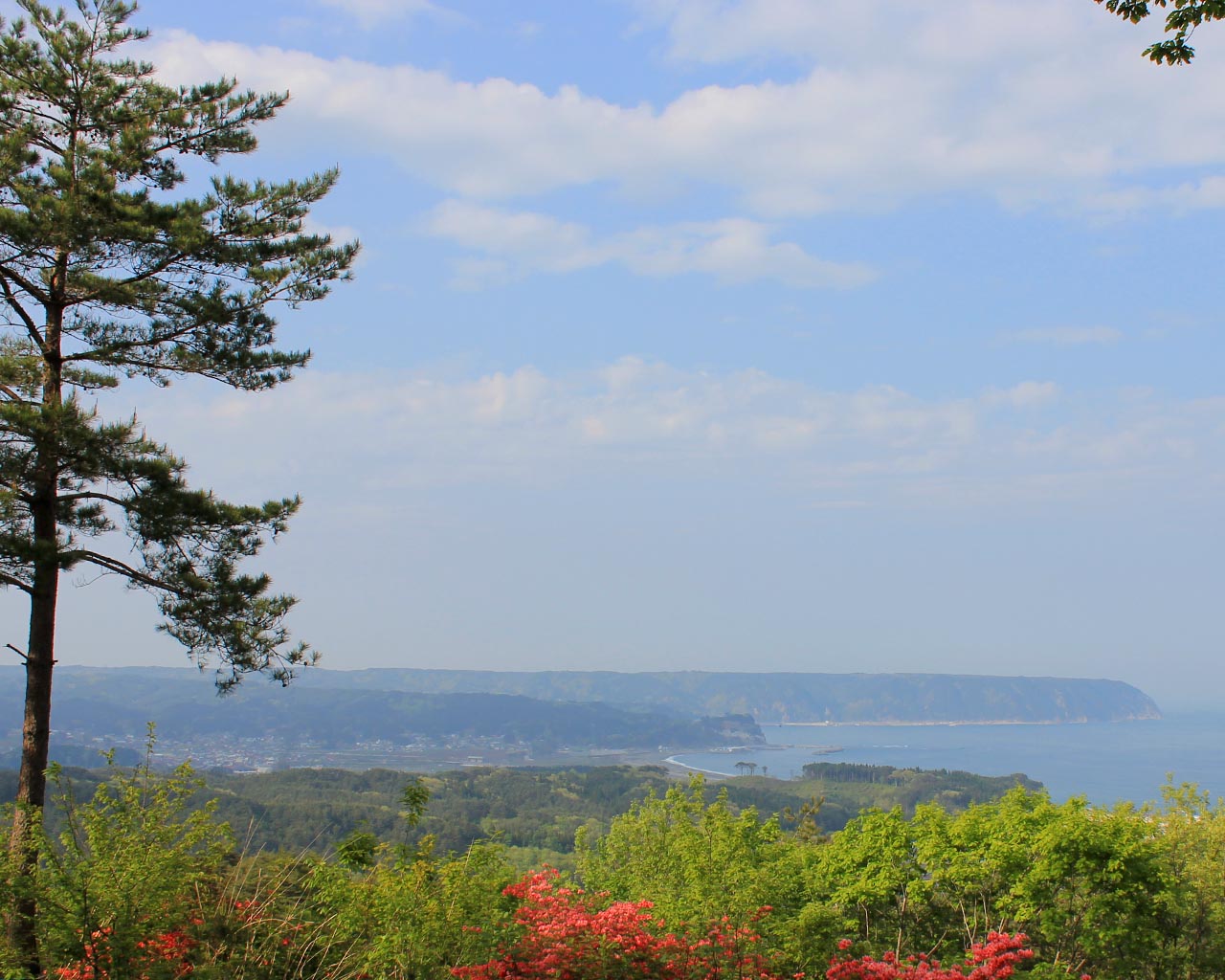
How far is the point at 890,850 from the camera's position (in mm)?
11500

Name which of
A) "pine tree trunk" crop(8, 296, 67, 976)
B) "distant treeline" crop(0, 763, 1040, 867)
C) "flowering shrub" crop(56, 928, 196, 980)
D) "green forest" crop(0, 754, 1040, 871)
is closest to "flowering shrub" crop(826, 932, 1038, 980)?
"flowering shrub" crop(56, 928, 196, 980)

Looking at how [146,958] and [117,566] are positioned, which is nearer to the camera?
[146,958]

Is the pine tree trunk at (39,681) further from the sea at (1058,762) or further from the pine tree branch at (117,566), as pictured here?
the sea at (1058,762)

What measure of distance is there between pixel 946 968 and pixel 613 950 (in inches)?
148

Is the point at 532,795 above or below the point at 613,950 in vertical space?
below

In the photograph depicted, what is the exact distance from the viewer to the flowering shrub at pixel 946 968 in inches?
316

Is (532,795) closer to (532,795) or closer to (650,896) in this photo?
(532,795)

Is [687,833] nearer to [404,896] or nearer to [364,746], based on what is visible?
[404,896]

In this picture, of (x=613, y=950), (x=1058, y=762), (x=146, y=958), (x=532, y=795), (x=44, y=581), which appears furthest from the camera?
(x=1058, y=762)

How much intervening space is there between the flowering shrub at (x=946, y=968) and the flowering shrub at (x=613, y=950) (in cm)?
79

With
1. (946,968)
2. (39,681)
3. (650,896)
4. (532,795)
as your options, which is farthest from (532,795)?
(39,681)

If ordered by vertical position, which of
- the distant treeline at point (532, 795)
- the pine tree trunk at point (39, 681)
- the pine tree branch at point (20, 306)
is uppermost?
the pine tree branch at point (20, 306)

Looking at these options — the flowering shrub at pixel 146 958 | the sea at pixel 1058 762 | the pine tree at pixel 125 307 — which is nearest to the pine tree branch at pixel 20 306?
the pine tree at pixel 125 307

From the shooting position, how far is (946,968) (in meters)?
9.28
